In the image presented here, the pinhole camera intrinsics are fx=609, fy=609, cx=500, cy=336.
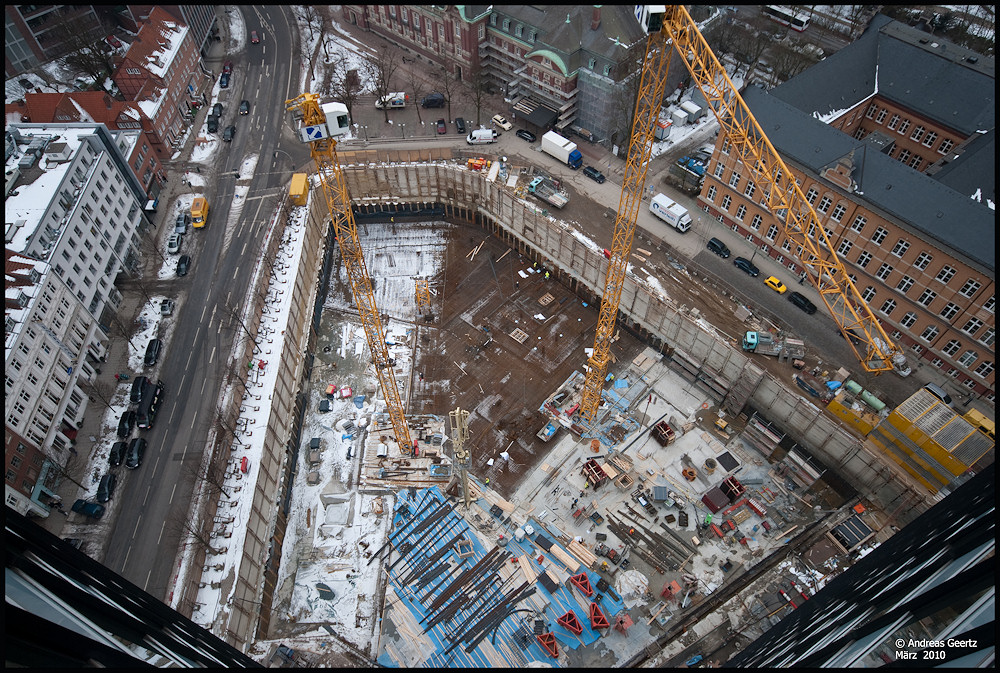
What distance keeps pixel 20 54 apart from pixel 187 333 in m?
75.6

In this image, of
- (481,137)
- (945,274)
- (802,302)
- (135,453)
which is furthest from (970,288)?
(135,453)

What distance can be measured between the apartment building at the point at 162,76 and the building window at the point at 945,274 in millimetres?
112738

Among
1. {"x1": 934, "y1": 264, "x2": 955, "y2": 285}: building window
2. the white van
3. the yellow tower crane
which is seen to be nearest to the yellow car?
{"x1": 934, "y1": 264, "x2": 955, "y2": 285}: building window

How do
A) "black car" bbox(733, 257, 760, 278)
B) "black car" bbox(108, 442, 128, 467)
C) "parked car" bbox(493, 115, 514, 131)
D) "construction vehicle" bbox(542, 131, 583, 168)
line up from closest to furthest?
"black car" bbox(108, 442, 128, 467), "black car" bbox(733, 257, 760, 278), "construction vehicle" bbox(542, 131, 583, 168), "parked car" bbox(493, 115, 514, 131)

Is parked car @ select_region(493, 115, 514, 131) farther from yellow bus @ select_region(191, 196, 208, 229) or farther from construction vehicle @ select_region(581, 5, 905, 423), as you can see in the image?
yellow bus @ select_region(191, 196, 208, 229)

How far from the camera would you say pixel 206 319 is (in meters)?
81.0

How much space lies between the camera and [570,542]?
66.8 metres

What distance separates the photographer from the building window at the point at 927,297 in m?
72.7

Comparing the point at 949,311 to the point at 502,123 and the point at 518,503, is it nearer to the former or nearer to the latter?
the point at 518,503

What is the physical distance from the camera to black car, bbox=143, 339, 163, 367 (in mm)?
77000

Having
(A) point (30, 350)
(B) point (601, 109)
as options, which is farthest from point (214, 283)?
(B) point (601, 109)

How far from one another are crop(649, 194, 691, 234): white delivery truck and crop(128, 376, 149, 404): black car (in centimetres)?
7239

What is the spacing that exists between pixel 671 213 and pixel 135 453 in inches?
2981

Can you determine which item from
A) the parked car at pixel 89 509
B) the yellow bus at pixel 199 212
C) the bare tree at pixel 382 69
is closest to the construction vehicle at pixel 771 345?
the bare tree at pixel 382 69
